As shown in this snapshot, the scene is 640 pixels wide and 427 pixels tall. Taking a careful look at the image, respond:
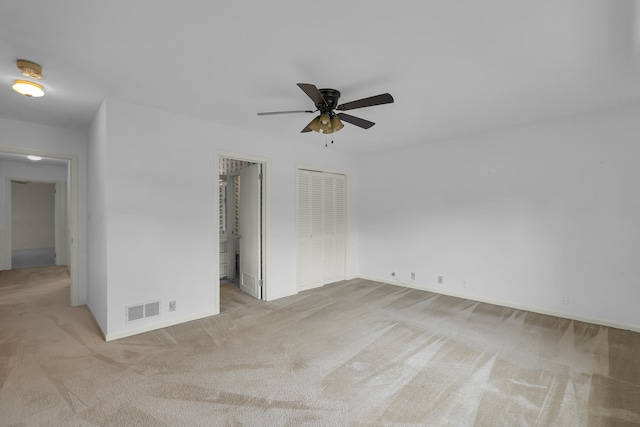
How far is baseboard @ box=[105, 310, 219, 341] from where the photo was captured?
9.98 ft

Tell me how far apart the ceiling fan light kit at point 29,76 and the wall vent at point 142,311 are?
88.6 inches

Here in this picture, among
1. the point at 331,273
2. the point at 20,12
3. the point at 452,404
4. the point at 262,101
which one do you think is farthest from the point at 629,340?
the point at 20,12

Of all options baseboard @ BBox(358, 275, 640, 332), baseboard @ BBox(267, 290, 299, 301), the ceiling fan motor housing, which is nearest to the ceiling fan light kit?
the ceiling fan motor housing

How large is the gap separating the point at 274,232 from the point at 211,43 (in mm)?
2880

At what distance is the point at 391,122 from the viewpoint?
12.8 feet

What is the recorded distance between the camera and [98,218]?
3436mm

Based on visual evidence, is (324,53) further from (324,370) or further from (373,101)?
(324,370)

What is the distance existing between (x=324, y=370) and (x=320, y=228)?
3000 mm

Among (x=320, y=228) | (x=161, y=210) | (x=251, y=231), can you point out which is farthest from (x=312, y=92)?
(x=320, y=228)

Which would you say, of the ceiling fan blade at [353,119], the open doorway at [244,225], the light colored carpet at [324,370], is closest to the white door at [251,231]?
the open doorway at [244,225]

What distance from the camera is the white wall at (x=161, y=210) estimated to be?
10.1ft

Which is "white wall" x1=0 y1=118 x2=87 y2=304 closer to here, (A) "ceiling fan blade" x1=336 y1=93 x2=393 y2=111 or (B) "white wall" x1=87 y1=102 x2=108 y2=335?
(B) "white wall" x1=87 y1=102 x2=108 y2=335

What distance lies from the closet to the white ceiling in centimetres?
188

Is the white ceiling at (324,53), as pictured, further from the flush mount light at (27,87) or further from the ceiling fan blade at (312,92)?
the ceiling fan blade at (312,92)
